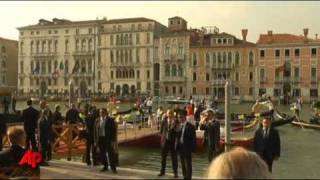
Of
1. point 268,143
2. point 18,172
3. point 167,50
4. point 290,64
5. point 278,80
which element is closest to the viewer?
point 18,172

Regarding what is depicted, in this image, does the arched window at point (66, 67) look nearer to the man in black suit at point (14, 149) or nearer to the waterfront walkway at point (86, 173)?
the waterfront walkway at point (86, 173)

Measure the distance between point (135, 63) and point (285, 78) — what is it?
16.9 meters

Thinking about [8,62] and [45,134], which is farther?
[8,62]

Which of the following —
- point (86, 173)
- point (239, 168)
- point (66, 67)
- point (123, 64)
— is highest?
point (123, 64)

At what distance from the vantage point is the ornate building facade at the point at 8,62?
64.6 m

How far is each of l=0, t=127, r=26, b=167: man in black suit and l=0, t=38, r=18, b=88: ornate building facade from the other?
2420 inches

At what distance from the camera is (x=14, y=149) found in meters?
4.45

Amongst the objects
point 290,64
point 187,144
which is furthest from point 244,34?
point 187,144

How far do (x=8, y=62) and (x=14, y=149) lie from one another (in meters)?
64.6

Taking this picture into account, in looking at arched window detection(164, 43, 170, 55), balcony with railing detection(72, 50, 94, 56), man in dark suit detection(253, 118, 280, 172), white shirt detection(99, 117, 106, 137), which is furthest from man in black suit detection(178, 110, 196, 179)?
balcony with railing detection(72, 50, 94, 56)

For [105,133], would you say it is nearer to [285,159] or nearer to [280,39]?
[285,159]

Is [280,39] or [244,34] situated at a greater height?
[244,34]

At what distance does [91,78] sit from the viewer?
194ft

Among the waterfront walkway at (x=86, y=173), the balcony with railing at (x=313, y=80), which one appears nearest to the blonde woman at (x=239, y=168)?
the waterfront walkway at (x=86, y=173)
